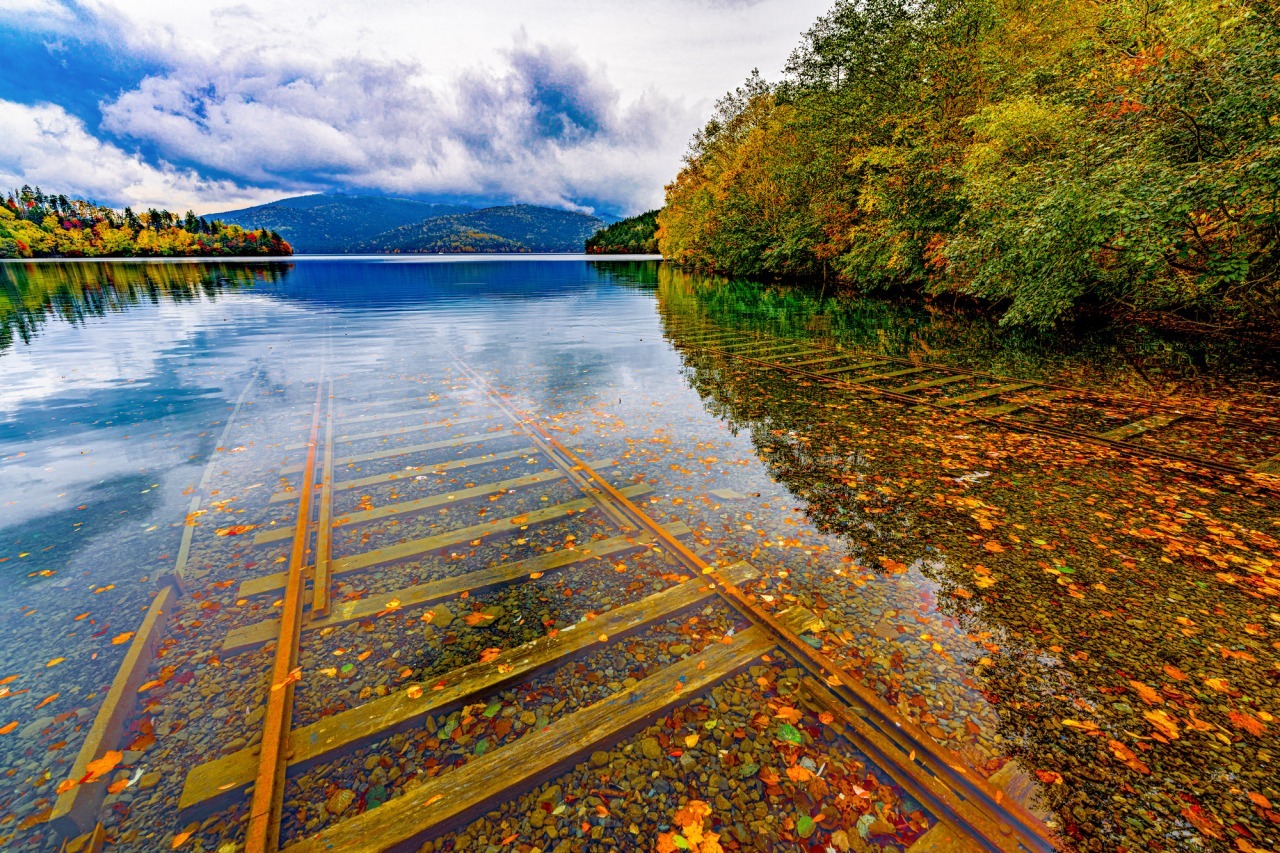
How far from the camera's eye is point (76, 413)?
10.9m

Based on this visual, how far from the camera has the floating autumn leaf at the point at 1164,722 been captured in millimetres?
3482

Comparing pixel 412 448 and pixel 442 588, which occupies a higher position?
pixel 412 448

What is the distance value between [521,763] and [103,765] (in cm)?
279

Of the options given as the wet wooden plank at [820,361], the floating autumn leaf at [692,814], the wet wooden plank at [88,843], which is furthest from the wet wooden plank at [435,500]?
the wet wooden plank at [820,361]

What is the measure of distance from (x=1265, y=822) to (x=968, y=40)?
32.5m

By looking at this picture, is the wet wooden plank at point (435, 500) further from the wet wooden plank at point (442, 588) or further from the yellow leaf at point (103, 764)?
the yellow leaf at point (103, 764)

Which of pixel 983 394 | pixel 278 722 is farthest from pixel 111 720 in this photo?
pixel 983 394

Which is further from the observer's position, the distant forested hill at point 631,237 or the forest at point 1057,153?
the distant forested hill at point 631,237

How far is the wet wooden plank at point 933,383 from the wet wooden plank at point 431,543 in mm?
8151

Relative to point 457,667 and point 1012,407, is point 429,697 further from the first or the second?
point 1012,407

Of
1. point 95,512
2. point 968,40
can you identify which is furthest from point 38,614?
point 968,40

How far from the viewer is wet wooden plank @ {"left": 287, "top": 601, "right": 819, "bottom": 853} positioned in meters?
2.95

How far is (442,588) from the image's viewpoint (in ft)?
17.0

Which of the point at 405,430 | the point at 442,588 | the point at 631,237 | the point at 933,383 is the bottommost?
the point at 442,588
